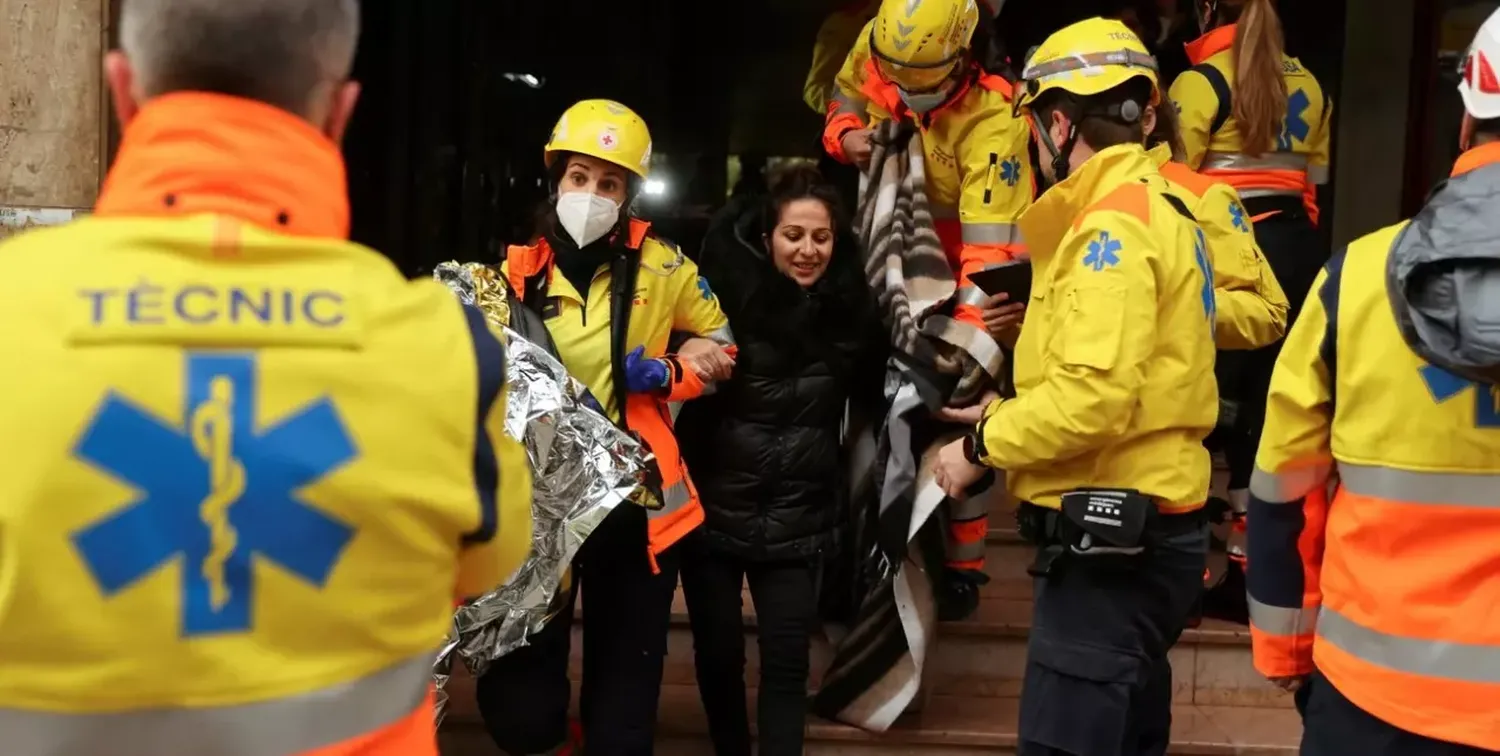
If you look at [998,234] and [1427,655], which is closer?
[1427,655]

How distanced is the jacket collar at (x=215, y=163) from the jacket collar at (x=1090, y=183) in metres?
1.60

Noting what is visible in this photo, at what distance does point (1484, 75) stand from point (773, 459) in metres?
1.82

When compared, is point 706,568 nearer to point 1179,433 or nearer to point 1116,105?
point 1179,433

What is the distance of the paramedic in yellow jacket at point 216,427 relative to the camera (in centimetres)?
106

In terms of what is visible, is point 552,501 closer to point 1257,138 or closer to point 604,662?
point 604,662

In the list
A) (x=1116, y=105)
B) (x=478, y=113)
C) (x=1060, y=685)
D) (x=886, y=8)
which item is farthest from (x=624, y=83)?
(x=1060, y=685)

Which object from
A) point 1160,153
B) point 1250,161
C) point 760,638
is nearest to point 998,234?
point 1160,153

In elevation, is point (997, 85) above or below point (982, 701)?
above

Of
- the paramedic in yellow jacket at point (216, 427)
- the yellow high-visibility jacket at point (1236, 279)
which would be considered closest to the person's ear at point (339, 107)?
the paramedic in yellow jacket at point (216, 427)

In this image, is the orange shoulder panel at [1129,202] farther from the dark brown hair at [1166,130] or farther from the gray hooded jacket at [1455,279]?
the gray hooded jacket at [1455,279]

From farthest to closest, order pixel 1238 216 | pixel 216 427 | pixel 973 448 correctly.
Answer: pixel 1238 216 < pixel 973 448 < pixel 216 427

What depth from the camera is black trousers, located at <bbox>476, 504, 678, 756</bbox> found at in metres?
2.88

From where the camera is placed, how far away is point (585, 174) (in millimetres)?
2938

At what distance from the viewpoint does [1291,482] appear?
1978 mm
